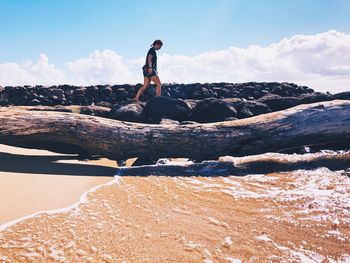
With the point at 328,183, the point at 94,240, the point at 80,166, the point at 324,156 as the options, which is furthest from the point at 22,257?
the point at 324,156

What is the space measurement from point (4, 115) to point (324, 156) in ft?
20.6

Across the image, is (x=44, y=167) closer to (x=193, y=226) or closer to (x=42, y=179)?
(x=42, y=179)

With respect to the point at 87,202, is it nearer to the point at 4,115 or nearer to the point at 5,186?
the point at 5,186

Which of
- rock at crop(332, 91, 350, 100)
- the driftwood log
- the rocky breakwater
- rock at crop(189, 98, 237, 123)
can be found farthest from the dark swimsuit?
rock at crop(332, 91, 350, 100)

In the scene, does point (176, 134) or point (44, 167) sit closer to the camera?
point (44, 167)

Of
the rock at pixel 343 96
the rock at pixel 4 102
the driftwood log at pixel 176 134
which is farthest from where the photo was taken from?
the rock at pixel 4 102

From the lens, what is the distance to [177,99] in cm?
950

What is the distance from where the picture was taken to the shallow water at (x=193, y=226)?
256cm

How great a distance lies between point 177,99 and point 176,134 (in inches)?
149

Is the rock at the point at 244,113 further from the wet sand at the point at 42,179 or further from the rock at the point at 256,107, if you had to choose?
the wet sand at the point at 42,179

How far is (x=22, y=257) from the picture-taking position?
7.84ft

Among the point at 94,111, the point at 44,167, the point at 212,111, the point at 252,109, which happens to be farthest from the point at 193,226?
the point at 94,111

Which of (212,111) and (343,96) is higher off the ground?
(343,96)

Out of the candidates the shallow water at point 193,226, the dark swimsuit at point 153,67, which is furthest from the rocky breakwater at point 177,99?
the shallow water at point 193,226
